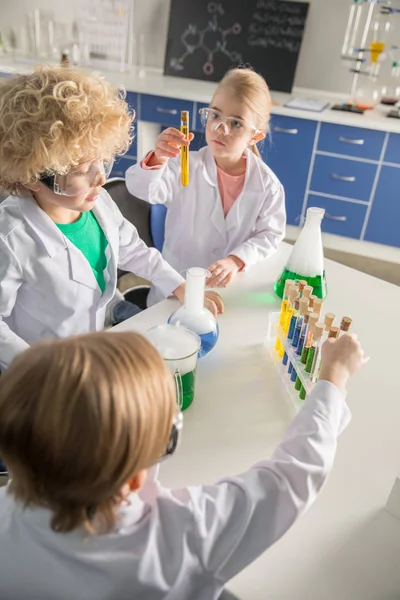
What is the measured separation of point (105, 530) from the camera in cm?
56

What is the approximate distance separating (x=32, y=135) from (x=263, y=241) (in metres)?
0.73

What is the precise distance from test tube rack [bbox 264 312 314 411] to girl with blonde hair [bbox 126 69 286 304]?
0.34 meters

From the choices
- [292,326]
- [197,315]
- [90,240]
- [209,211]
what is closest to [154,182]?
[209,211]

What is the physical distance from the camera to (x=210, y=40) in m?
3.34

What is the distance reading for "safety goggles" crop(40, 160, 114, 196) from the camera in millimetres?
1026

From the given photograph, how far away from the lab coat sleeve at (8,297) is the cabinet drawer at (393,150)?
7.87 ft

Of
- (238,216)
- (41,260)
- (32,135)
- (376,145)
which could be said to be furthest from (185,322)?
(376,145)

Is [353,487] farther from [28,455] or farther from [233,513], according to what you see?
[28,455]

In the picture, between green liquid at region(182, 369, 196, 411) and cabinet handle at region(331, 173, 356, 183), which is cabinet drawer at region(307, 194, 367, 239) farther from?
green liquid at region(182, 369, 196, 411)

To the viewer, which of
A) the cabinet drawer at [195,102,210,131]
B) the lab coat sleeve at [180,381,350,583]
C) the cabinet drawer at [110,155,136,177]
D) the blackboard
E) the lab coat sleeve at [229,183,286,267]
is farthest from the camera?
the cabinet drawer at [110,155,136,177]

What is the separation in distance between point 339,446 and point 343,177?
2422 millimetres

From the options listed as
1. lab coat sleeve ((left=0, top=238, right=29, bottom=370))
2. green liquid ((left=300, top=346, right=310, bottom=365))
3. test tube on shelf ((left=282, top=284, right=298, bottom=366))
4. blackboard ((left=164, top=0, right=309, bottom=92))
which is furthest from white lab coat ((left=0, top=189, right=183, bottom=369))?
blackboard ((left=164, top=0, right=309, bottom=92))

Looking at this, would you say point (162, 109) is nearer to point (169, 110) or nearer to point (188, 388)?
point (169, 110)

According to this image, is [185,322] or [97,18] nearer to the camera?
[185,322]
